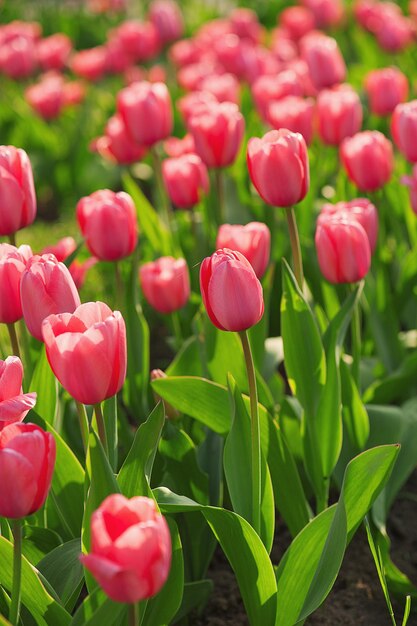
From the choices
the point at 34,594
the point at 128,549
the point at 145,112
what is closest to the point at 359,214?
the point at 145,112

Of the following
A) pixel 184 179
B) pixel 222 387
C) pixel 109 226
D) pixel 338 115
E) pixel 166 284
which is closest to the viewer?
pixel 222 387

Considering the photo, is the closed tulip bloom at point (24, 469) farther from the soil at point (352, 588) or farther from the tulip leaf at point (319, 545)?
the soil at point (352, 588)

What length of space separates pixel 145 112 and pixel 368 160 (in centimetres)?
67

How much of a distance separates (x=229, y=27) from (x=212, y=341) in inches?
132

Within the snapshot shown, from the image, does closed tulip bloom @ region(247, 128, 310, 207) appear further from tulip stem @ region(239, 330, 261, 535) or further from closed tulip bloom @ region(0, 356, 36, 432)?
closed tulip bloom @ region(0, 356, 36, 432)

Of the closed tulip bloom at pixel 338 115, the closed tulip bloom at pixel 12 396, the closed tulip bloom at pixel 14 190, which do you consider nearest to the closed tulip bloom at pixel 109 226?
the closed tulip bloom at pixel 14 190

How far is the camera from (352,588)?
2.07 meters

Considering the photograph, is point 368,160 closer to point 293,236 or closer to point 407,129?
point 407,129

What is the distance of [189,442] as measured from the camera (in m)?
1.86

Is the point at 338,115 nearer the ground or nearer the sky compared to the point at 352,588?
nearer the sky

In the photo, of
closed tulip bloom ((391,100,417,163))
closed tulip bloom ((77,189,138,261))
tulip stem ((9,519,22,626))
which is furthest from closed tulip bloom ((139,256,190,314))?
tulip stem ((9,519,22,626))

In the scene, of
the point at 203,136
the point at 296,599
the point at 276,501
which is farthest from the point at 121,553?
the point at 203,136

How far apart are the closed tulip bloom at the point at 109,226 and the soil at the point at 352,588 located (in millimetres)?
693

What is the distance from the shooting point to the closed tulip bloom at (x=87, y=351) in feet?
4.49
